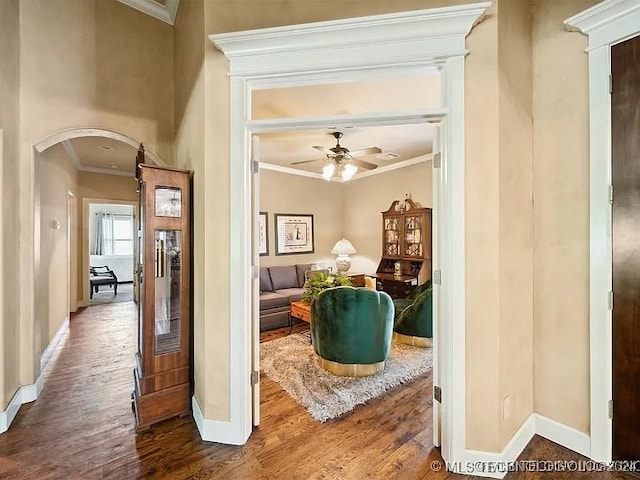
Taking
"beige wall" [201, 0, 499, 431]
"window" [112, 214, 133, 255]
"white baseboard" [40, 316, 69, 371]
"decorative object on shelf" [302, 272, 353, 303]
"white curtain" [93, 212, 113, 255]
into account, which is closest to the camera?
"beige wall" [201, 0, 499, 431]

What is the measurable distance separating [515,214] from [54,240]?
5592mm

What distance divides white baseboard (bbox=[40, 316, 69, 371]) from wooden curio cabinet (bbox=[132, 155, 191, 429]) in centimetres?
171

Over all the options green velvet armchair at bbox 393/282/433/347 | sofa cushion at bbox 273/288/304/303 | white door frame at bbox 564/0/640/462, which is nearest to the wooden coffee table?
sofa cushion at bbox 273/288/304/303

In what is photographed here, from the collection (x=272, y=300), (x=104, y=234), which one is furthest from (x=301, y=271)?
(x=104, y=234)

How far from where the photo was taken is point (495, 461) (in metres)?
1.86

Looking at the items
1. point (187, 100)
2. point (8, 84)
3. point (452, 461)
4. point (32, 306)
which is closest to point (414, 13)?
point (187, 100)

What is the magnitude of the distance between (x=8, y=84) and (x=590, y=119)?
4075 millimetres

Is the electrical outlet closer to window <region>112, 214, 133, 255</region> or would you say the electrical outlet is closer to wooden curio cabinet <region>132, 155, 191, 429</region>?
wooden curio cabinet <region>132, 155, 191, 429</region>

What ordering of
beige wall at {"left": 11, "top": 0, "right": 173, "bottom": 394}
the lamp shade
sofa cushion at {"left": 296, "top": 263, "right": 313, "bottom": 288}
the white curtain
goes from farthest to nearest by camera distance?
the white curtain, the lamp shade, sofa cushion at {"left": 296, "top": 263, "right": 313, "bottom": 288}, beige wall at {"left": 11, "top": 0, "right": 173, "bottom": 394}

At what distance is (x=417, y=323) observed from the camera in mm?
3908

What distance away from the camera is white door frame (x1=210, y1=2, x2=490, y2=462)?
186cm

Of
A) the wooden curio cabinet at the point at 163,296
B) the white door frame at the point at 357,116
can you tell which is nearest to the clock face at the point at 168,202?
the wooden curio cabinet at the point at 163,296

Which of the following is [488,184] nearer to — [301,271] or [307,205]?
[301,271]

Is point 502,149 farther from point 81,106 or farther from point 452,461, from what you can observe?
point 81,106
